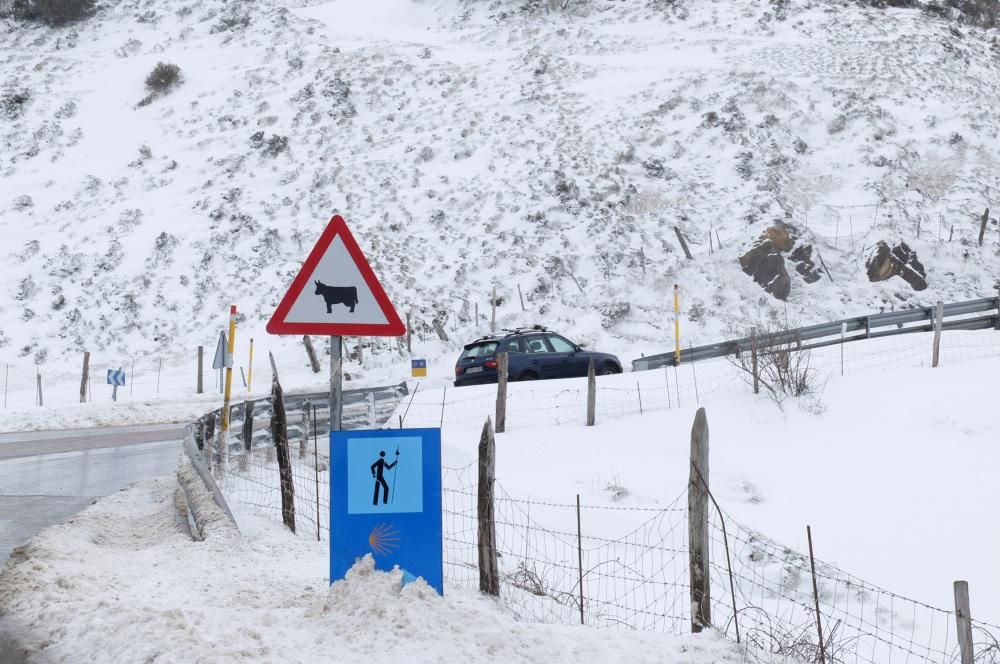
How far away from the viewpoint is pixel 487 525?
18.6 feet

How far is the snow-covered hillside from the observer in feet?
91.8

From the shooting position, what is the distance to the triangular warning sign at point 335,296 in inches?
195

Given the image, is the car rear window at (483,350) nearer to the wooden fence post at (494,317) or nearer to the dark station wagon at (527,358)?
the dark station wagon at (527,358)

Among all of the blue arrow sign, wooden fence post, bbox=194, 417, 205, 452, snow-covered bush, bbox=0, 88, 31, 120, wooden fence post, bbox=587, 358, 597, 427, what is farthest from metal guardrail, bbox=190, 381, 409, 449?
snow-covered bush, bbox=0, 88, 31, 120

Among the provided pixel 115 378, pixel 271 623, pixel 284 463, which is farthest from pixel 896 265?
pixel 271 623

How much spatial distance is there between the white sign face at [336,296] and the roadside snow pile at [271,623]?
1.33 m

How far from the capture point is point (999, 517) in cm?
948

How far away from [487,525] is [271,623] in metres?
1.53

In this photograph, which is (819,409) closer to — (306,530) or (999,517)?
(999,517)

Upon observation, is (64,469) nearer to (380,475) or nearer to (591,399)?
(591,399)

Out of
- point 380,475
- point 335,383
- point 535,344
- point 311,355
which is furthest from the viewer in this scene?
point 311,355

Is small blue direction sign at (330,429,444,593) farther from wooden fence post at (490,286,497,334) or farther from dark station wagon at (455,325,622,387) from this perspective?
wooden fence post at (490,286,497,334)

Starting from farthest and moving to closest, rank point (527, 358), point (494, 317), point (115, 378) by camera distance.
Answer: point (494, 317) < point (115, 378) < point (527, 358)

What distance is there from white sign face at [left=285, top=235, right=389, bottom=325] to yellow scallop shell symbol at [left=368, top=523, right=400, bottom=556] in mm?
1132
